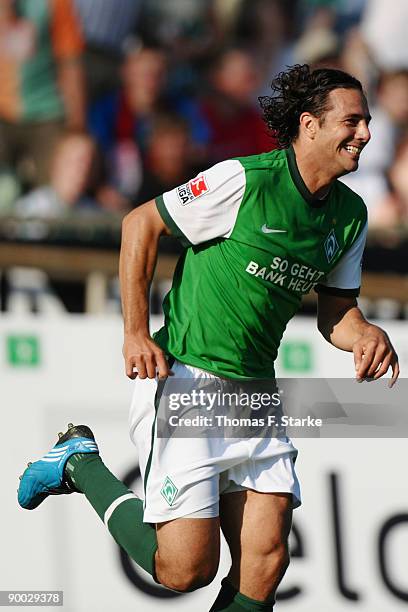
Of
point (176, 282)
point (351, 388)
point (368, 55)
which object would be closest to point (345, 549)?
point (351, 388)

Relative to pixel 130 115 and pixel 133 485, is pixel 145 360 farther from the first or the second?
pixel 130 115

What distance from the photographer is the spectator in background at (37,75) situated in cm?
820

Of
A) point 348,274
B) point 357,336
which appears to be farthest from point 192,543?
point 348,274

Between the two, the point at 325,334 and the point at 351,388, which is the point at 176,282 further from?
the point at 351,388

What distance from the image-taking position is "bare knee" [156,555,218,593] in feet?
12.7

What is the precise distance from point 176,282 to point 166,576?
0.95m

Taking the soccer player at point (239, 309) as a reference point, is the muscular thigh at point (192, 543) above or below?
below

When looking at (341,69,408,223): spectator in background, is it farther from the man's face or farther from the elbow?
the man's face

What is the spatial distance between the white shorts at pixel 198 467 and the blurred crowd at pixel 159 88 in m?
3.94

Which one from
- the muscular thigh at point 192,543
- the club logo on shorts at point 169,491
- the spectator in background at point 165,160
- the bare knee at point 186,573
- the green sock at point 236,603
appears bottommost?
the green sock at point 236,603

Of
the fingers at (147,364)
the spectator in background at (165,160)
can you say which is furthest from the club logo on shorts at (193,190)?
the spectator in background at (165,160)

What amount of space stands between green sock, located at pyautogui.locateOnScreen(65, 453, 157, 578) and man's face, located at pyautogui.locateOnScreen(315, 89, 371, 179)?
52.3 inches

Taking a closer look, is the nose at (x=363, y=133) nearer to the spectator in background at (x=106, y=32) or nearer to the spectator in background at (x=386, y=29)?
the spectator in background at (x=386, y=29)

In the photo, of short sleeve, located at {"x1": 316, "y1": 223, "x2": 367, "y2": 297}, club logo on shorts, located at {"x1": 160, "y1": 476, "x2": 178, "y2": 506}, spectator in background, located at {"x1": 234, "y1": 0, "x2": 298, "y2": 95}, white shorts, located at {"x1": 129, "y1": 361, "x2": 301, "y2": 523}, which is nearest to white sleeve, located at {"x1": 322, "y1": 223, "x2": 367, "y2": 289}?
short sleeve, located at {"x1": 316, "y1": 223, "x2": 367, "y2": 297}
